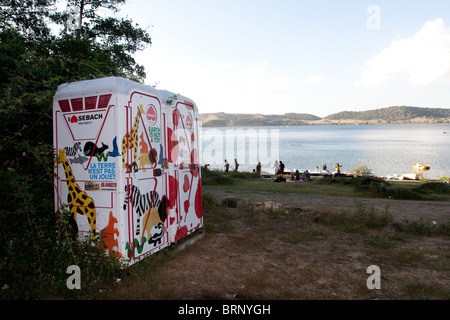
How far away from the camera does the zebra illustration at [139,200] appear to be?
4.70m

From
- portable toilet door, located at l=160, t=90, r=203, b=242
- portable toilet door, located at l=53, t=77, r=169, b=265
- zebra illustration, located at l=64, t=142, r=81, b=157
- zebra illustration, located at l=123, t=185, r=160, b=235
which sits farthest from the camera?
portable toilet door, located at l=160, t=90, r=203, b=242

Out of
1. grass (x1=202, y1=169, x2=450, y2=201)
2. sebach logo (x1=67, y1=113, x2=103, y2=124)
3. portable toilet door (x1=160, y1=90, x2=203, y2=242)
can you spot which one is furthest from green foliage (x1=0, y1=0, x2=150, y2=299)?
grass (x1=202, y1=169, x2=450, y2=201)

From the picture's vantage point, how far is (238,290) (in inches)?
177

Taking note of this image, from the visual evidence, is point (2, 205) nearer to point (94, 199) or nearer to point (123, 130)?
point (94, 199)

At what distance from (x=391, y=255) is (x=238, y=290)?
350 cm

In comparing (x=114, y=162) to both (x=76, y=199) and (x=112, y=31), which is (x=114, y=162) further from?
(x=112, y=31)

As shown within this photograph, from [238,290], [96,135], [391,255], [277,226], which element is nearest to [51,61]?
[96,135]

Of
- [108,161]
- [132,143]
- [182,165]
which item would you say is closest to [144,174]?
[132,143]

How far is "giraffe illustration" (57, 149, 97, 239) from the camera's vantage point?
4.73 meters

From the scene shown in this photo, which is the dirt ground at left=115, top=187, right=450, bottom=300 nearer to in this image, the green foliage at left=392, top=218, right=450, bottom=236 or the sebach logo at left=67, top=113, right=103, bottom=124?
the green foliage at left=392, top=218, right=450, bottom=236

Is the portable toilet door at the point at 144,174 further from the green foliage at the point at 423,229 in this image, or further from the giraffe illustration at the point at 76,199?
the green foliage at the point at 423,229

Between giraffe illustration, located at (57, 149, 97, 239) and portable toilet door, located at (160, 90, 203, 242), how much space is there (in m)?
1.54

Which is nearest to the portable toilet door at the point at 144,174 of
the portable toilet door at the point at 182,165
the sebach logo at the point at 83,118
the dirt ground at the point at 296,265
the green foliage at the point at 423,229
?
the portable toilet door at the point at 182,165

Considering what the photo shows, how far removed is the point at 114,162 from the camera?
15.0 ft
